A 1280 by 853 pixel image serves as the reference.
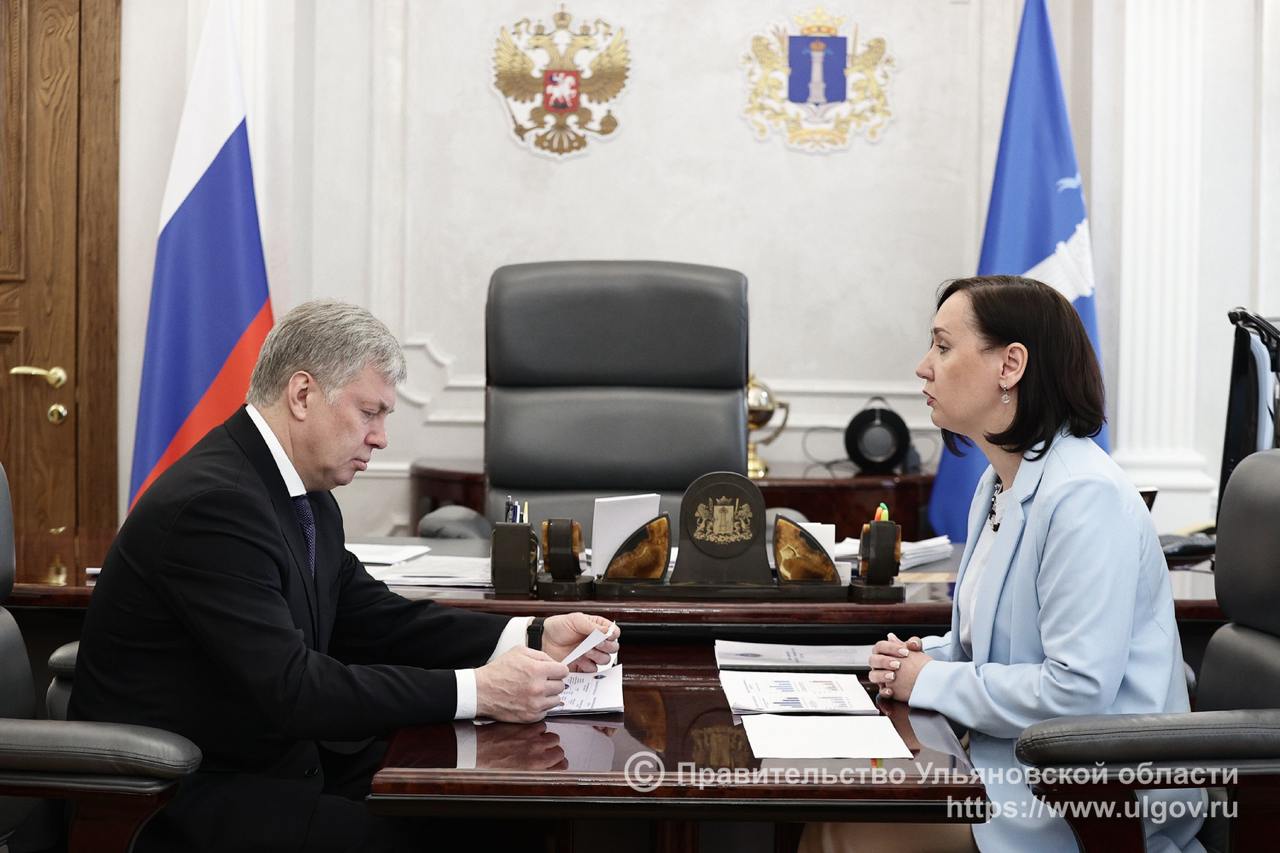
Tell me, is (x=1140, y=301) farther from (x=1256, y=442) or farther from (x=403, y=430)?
(x=403, y=430)

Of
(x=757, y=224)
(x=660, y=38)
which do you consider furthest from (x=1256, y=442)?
(x=660, y=38)

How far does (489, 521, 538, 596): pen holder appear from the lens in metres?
2.09

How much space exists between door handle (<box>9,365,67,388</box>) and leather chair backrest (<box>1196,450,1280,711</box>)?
3.77 metres

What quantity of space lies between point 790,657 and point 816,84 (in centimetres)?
312

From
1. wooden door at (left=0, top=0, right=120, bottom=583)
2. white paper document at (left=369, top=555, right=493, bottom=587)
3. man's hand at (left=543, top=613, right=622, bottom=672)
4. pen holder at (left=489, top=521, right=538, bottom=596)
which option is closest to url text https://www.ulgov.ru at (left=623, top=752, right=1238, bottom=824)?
man's hand at (left=543, top=613, right=622, bottom=672)

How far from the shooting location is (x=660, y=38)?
176 inches

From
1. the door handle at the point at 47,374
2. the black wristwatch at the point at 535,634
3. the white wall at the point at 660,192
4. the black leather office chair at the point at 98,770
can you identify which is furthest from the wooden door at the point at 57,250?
the black leather office chair at the point at 98,770

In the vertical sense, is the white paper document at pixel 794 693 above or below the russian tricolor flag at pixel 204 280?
below

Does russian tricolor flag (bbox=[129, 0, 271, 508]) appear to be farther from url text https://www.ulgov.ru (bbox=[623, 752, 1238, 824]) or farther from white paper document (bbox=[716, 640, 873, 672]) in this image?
url text https://www.ulgov.ru (bbox=[623, 752, 1238, 824])

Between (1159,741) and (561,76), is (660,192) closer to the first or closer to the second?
(561,76)

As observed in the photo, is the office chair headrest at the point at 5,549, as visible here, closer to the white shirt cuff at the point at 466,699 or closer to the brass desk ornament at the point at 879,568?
the white shirt cuff at the point at 466,699

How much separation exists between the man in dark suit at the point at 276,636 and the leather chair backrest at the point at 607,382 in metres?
1.00

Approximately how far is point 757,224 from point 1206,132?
150 centimetres

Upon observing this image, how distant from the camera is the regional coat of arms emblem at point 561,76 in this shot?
14.7 ft
